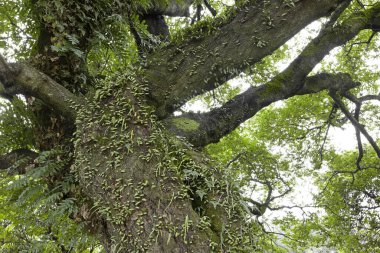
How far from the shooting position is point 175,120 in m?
3.86

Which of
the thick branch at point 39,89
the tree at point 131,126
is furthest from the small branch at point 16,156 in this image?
the thick branch at point 39,89

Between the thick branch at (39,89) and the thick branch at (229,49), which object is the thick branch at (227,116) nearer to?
the thick branch at (229,49)

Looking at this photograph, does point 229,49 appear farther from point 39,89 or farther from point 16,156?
point 16,156

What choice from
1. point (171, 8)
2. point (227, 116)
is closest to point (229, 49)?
point (227, 116)

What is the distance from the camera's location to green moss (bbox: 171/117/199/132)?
12.2ft

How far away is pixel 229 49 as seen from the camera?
284 centimetres

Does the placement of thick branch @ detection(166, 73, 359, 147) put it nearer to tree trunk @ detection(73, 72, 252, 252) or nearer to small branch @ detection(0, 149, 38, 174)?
tree trunk @ detection(73, 72, 252, 252)

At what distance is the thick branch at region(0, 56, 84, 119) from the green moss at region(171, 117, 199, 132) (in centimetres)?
130

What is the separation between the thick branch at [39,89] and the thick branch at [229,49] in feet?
2.37

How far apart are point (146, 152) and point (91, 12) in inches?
68.3

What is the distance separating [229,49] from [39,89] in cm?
167

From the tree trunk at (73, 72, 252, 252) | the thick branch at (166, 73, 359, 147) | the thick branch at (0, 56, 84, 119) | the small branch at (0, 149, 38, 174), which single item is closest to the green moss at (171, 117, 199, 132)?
the thick branch at (166, 73, 359, 147)

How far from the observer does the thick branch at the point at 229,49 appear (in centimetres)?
278

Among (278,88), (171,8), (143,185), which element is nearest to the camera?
(143,185)
